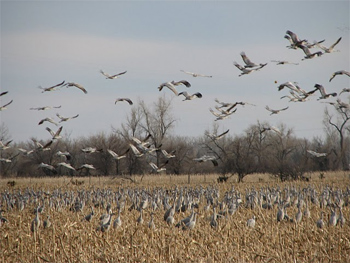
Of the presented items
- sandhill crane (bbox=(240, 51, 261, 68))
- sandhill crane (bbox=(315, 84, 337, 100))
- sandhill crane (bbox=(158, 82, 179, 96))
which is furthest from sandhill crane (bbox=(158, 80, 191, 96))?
sandhill crane (bbox=(315, 84, 337, 100))

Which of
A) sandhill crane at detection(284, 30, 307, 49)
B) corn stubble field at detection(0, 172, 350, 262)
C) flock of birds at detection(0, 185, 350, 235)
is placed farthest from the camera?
sandhill crane at detection(284, 30, 307, 49)

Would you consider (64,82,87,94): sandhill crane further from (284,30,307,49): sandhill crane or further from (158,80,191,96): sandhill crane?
(284,30,307,49): sandhill crane

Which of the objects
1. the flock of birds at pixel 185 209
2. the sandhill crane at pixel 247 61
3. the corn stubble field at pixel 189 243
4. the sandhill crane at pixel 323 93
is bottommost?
the corn stubble field at pixel 189 243

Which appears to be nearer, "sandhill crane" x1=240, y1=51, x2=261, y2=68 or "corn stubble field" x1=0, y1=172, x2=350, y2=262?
"corn stubble field" x1=0, y1=172, x2=350, y2=262

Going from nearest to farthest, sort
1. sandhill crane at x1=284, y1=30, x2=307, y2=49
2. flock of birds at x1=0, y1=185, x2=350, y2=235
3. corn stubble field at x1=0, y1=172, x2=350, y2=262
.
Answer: corn stubble field at x1=0, y1=172, x2=350, y2=262 → flock of birds at x1=0, y1=185, x2=350, y2=235 → sandhill crane at x1=284, y1=30, x2=307, y2=49

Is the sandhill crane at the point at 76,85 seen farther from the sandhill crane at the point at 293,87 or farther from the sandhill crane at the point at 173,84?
the sandhill crane at the point at 293,87

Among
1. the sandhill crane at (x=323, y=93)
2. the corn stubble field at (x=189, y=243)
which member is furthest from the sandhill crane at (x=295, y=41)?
the corn stubble field at (x=189, y=243)

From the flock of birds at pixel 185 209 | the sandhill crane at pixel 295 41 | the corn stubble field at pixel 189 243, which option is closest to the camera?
the corn stubble field at pixel 189 243

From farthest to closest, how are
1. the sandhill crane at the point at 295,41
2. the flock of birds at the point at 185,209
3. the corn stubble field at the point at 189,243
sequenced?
the sandhill crane at the point at 295,41 < the flock of birds at the point at 185,209 < the corn stubble field at the point at 189,243

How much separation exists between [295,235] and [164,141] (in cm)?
6021

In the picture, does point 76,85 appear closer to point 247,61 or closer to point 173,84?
point 173,84

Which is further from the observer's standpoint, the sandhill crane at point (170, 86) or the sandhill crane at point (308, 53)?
the sandhill crane at point (170, 86)

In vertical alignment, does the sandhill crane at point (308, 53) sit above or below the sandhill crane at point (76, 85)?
above

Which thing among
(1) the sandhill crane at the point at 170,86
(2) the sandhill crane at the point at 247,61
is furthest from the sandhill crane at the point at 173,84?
(2) the sandhill crane at the point at 247,61
